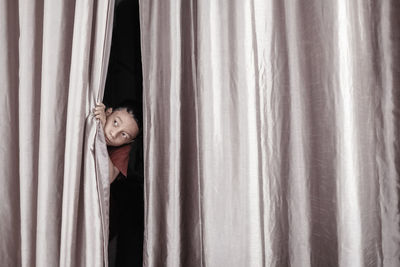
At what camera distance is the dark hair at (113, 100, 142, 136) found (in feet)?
3.72

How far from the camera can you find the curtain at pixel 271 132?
958 millimetres

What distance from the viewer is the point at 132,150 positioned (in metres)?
1.15

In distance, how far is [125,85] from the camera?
1.17m

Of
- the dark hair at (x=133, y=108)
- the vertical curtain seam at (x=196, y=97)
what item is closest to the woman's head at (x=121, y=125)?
the dark hair at (x=133, y=108)

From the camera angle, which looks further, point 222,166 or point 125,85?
point 125,85

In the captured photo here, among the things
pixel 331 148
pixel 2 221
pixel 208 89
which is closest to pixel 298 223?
pixel 331 148

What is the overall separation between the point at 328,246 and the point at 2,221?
3.41ft

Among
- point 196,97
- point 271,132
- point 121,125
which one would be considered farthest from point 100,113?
point 271,132

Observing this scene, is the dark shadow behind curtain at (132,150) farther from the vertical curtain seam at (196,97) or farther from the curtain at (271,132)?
the vertical curtain seam at (196,97)

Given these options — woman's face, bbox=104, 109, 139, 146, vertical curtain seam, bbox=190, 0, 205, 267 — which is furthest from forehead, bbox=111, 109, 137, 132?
Answer: vertical curtain seam, bbox=190, 0, 205, 267

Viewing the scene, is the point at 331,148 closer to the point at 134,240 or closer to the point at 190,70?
the point at 190,70

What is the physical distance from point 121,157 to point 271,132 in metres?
0.51

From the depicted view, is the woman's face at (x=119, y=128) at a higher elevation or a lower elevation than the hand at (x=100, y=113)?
lower

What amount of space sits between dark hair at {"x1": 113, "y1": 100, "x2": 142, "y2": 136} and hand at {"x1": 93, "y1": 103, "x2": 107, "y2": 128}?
0.07 meters
